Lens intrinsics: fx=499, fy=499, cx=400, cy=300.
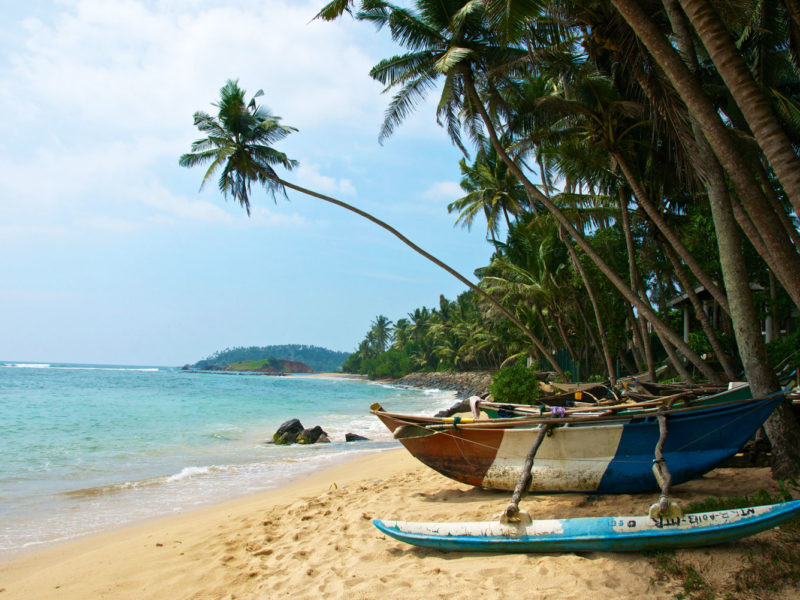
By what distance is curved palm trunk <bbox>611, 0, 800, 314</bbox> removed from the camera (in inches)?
157

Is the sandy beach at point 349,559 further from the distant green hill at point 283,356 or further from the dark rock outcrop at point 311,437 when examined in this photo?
the distant green hill at point 283,356

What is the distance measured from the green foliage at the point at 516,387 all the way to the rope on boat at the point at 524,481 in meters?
6.43

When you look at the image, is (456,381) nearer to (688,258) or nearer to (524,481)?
(688,258)

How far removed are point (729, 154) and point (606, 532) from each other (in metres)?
3.31

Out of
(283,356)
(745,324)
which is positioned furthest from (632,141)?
(283,356)

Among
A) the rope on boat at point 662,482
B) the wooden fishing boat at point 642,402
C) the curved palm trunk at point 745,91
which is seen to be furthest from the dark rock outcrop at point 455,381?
the curved palm trunk at point 745,91

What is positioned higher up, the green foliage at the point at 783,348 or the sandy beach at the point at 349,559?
the green foliage at the point at 783,348

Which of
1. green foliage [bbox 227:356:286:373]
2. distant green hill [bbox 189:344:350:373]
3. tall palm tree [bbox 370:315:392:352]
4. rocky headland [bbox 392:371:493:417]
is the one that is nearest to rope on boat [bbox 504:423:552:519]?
rocky headland [bbox 392:371:493:417]

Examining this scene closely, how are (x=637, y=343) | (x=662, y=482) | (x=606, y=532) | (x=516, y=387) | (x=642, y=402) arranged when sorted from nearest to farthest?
(x=606, y=532) → (x=662, y=482) → (x=642, y=402) → (x=516, y=387) → (x=637, y=343)

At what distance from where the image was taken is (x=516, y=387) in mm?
11492

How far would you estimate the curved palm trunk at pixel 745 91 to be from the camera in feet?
11.6

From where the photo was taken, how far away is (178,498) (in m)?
8.07

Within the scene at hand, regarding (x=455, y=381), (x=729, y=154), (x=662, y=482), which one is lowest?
(x=455, y=381)

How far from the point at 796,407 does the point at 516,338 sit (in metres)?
19.4
